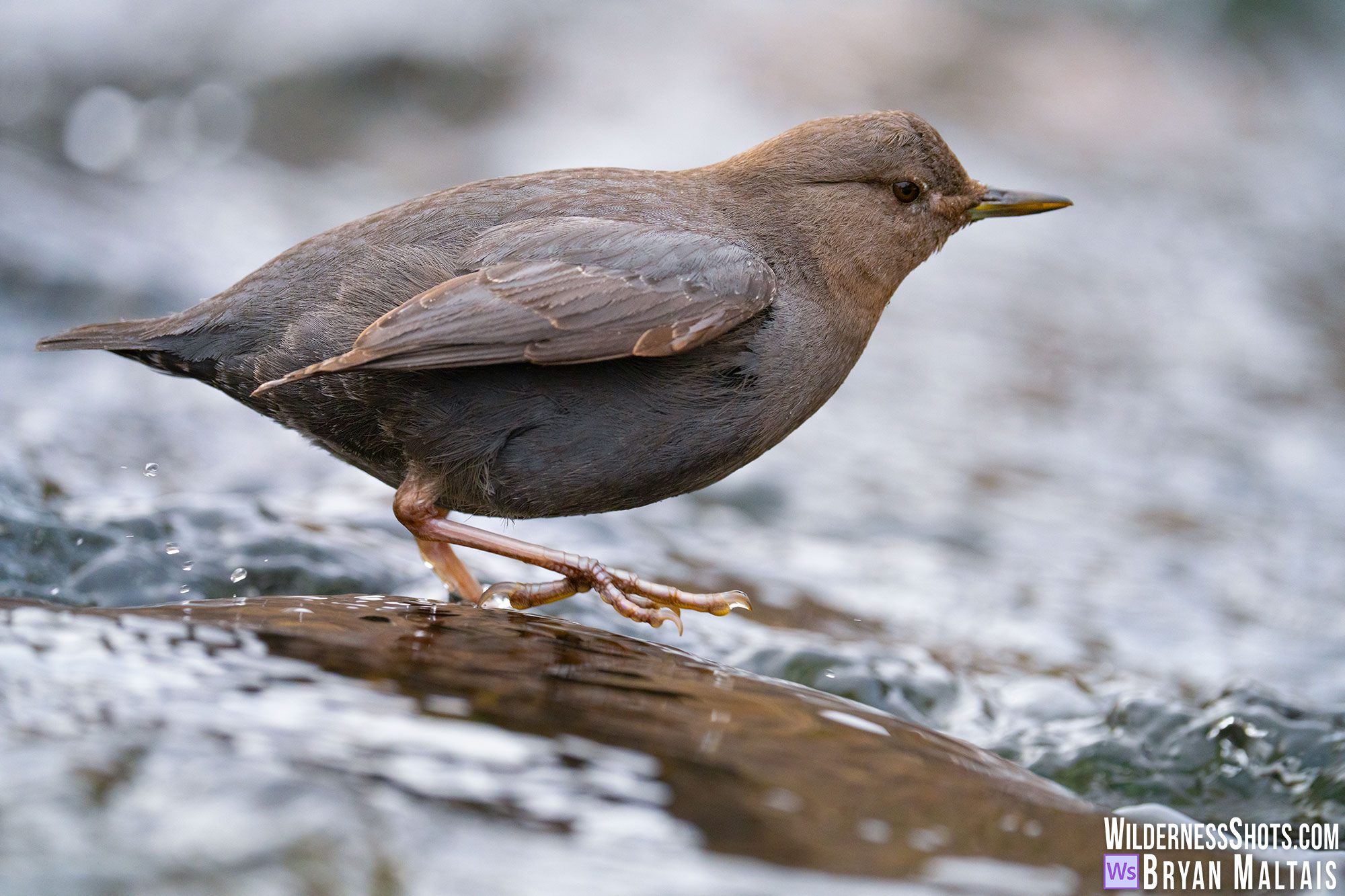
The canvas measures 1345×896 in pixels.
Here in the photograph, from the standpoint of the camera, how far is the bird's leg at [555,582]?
341 centimetres

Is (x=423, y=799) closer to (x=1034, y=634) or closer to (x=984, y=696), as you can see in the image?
(x=984, y=696)

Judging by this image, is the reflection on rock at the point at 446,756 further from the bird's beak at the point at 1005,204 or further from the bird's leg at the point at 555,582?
the bird's beak at the point at 1005,204

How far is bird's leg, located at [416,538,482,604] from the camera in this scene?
3.91m

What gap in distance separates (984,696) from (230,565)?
2.42 meters

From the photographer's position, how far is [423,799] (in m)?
2.08

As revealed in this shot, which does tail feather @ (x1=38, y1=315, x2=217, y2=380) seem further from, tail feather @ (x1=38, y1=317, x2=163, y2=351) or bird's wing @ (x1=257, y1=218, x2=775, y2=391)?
bird's wing @ (x1=257, y1=218, x2=775, y2=391)

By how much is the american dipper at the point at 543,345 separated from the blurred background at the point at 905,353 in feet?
2.54

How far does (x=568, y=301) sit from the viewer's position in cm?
320

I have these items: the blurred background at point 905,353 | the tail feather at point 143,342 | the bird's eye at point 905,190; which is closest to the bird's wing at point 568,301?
the tail feather at point 143,342

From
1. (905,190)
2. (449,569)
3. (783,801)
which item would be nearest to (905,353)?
(905,190)

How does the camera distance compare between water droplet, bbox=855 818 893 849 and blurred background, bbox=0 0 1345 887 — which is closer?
water droplet, bbox=855 818 893 849

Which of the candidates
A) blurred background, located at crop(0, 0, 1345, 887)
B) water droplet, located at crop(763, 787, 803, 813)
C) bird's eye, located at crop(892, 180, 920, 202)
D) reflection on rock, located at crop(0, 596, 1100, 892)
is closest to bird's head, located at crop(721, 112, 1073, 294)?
bird's eye, located at crop(892, 180, 920, 202)

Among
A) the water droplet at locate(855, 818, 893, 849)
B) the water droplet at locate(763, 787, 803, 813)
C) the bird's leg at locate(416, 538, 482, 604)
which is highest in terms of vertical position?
the bird's leg at locate(416, 538, 482, 604)

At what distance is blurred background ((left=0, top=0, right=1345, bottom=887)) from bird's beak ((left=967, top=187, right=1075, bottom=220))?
145 cm
